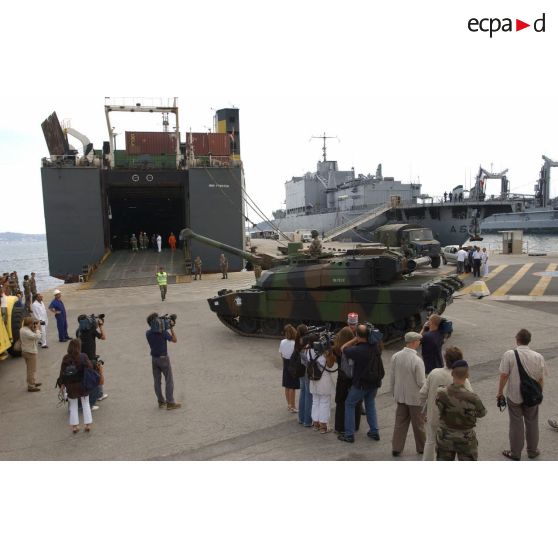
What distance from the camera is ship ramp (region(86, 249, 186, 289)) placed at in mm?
22592

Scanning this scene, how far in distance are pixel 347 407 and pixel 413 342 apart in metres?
1.11

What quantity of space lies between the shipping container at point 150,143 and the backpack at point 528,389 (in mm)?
27026

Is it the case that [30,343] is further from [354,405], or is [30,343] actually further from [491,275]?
[491,275]

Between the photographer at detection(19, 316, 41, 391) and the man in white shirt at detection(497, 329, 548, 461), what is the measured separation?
6777 millimetres

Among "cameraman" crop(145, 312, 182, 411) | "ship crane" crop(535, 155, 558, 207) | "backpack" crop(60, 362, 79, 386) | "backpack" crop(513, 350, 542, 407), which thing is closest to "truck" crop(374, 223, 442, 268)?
"cameraman" crop(145, 312, 182, 411)

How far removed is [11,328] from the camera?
979 cm

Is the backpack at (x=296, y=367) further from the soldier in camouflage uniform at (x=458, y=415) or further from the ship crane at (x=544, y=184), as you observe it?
the ship crane at (x=544, y=184)

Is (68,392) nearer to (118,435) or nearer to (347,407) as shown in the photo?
(118,435)

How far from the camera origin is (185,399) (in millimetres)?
7496

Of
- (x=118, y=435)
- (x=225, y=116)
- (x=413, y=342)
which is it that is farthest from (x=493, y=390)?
(x=225, y=116)

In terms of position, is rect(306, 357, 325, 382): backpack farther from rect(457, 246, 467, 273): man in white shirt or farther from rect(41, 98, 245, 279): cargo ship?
rect(41, 98, 245, 279): cargo ship

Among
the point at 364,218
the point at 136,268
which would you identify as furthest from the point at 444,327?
the point at 364,218

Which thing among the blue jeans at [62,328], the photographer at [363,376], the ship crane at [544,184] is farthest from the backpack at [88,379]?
the ship crane at [544,184]

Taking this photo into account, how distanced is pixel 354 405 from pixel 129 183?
79.8 ft
